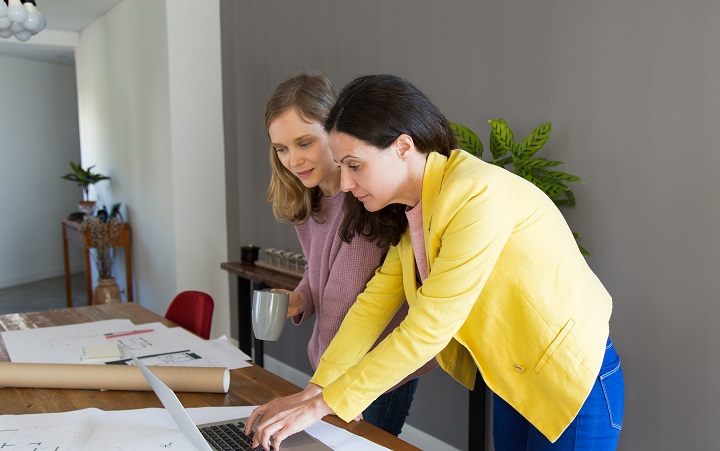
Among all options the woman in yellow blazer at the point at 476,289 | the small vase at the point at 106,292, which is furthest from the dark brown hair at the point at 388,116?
the small vase at the point at 106,292

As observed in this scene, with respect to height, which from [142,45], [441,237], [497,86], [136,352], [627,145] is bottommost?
[136,352]

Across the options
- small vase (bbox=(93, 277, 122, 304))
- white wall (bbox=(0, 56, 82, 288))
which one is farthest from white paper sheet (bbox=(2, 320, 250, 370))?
A: white wall (bbox=(0, 56, 82, 288))

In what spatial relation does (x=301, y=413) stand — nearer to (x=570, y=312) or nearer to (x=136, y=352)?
(x=570, y=312)

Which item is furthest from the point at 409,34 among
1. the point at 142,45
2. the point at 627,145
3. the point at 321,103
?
the point at 142,45

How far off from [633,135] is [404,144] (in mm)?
1129

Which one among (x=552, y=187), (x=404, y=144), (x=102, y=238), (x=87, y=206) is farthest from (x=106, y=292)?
(x=404, y=144)

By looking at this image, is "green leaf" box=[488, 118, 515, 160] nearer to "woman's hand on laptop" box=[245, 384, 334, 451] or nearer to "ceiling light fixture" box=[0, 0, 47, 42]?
"woman's hand on laptop" box=[245, 384, 334, 451]

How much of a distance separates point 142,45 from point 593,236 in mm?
3805

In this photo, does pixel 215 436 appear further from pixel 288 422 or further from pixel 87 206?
pixel 87 206

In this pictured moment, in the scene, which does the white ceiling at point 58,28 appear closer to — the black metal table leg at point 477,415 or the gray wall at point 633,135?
the gray wall at point 633,135

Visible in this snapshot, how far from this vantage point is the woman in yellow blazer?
1183mm

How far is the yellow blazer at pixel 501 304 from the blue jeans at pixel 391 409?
39 cm

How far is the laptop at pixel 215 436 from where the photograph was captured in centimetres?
123

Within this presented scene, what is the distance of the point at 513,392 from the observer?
4.42ft
